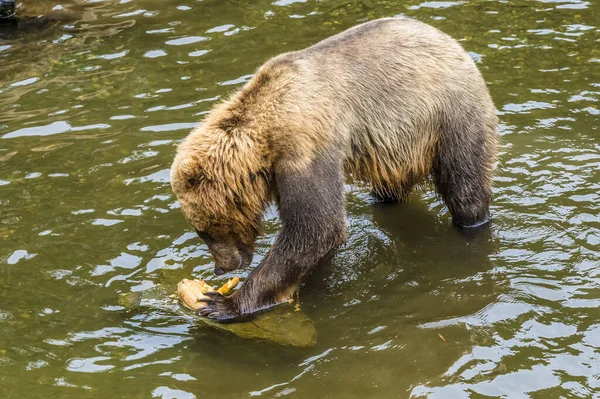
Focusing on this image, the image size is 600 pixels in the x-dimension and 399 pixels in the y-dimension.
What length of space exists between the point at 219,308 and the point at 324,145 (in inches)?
58.3

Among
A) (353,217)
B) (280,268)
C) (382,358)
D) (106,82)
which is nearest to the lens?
(382,358)

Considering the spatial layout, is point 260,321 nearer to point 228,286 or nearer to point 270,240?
point 228,286

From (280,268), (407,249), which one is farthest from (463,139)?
(280,268)

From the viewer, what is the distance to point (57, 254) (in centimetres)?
735

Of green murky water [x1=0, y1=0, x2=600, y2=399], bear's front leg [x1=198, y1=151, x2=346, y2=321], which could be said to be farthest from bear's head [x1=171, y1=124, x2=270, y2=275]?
green murky water [x1=0, y1=0, x2=600, y2=399]

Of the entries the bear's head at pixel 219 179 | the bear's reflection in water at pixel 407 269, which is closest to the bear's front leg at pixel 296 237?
the bear's head at pixel 219 179

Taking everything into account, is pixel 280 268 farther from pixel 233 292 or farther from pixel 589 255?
pixel 589 255

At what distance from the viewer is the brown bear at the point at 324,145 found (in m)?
6.21

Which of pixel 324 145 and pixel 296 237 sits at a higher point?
pixel 324 145

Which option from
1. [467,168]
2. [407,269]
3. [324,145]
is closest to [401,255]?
[407,269]

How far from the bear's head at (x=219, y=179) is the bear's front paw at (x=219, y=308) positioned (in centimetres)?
44

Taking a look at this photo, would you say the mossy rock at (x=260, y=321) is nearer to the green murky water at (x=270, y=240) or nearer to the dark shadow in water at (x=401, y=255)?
the green murky water at (x=270, y=240)

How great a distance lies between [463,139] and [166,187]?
296cm

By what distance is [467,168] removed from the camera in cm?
717
